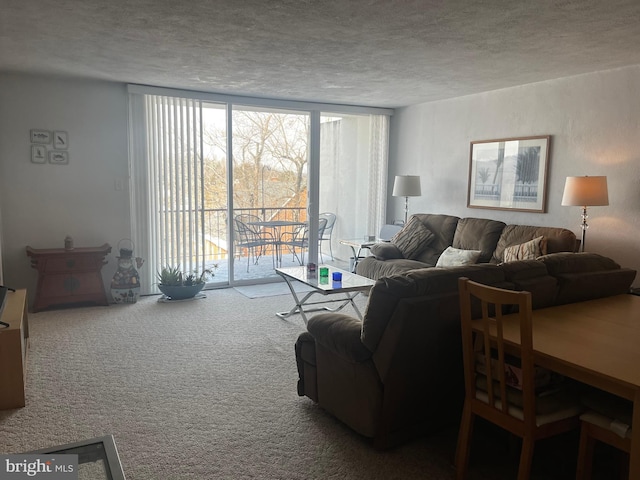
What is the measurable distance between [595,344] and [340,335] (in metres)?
1.16

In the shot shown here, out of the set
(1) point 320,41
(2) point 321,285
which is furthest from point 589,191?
(1) point 320,41

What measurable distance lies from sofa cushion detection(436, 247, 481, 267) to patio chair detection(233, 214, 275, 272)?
3008 mm

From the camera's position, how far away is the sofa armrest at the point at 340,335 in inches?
96.9

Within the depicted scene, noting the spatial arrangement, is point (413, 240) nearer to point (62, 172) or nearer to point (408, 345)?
point (408, 345)

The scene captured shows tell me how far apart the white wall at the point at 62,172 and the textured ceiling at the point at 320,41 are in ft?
1.13

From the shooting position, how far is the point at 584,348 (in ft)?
6.55

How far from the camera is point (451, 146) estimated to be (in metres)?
5.93

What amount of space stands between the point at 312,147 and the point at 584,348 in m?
4.80

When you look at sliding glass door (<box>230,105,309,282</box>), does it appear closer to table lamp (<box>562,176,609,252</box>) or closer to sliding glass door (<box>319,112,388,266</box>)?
sliding glass door (<box>319,112,388,266</box>)

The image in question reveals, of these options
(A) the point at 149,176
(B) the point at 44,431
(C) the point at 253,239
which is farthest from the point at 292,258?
(B) the point at 44,431

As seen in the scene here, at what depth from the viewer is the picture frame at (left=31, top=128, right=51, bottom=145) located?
492 centimetres

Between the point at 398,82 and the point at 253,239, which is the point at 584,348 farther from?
the point at 253,239

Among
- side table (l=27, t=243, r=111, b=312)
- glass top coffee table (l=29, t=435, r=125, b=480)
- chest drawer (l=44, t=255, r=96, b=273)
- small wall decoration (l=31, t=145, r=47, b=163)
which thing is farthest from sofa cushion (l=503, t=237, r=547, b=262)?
small wall decoration (l=31, t=145, r=47, b=163)

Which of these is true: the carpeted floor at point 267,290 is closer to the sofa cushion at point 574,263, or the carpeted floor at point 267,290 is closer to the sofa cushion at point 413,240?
the sofa cushion at point 413,240
